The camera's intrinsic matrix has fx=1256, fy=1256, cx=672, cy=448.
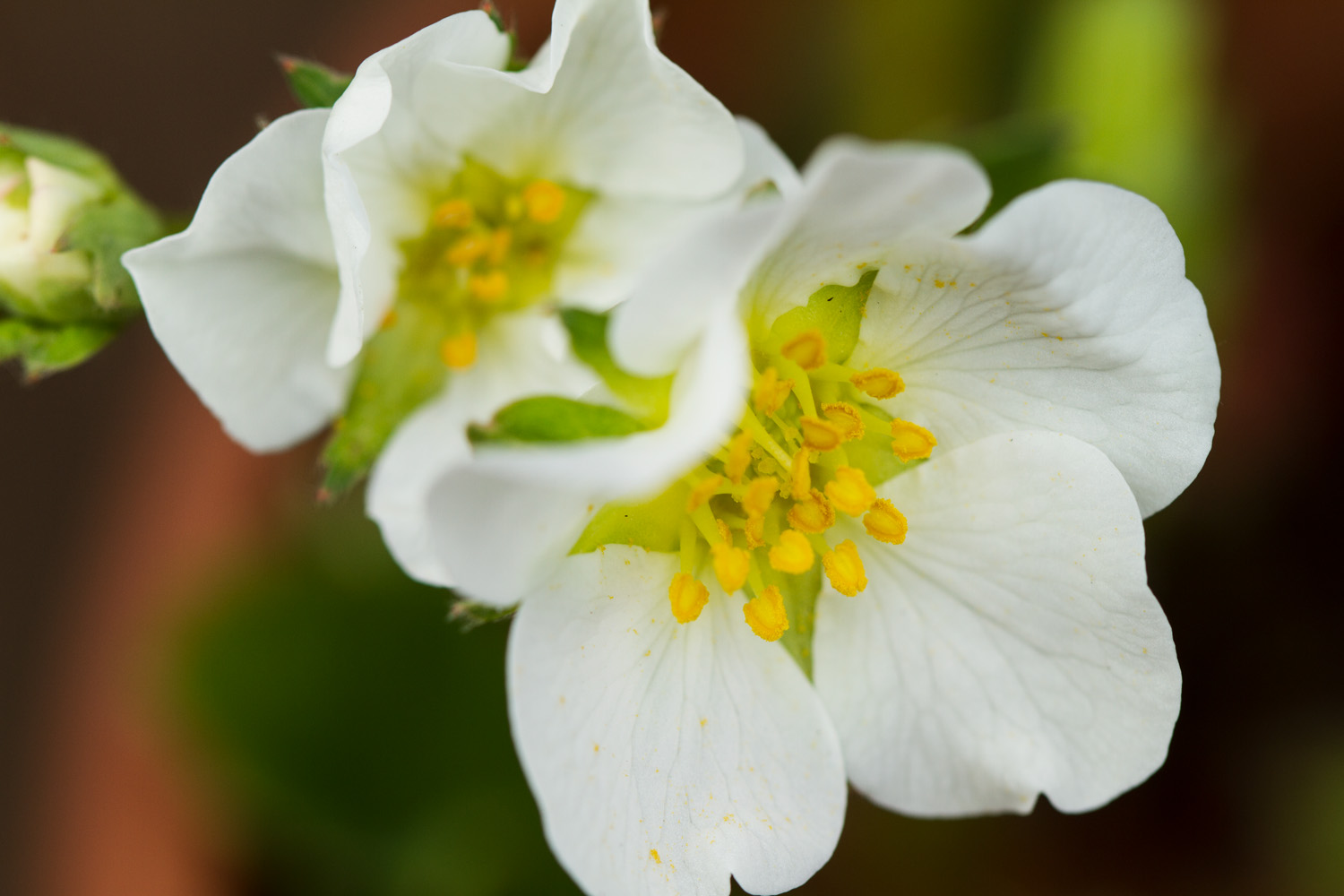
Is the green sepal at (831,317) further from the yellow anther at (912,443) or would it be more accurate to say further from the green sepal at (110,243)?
the green sepal at (110,243)

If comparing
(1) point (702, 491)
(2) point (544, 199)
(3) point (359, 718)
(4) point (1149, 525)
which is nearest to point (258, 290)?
(2) point (544, 199)

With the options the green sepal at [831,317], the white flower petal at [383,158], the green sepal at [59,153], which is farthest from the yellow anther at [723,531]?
the green sepal at [59,153]

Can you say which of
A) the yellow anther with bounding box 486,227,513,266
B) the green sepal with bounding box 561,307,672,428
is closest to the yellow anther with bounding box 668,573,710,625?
the green sepal with bounding box 561,307,672,428

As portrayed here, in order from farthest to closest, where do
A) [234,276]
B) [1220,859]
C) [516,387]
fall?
[1220,859] → [516,387] → [234,276]

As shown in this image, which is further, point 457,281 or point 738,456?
point 457,281

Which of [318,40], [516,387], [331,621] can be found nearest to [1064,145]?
[516,387]

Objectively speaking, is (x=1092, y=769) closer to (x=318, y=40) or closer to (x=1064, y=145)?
(x=1064, y=145)

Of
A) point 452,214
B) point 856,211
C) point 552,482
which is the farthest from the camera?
point 452,214

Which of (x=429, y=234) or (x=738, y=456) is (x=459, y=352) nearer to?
(x=429, y=234)
